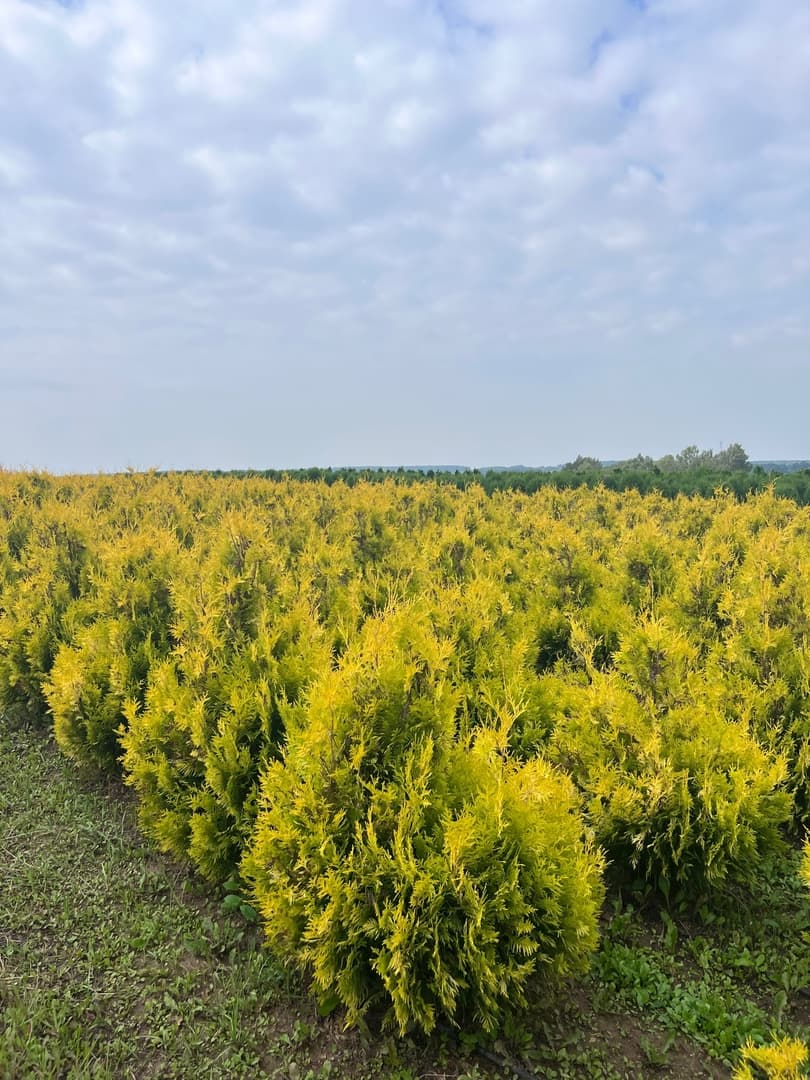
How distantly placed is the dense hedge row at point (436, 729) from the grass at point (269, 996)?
0.22 metres

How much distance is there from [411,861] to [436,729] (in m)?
0.62

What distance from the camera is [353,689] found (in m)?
2.94

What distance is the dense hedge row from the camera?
2.68 m

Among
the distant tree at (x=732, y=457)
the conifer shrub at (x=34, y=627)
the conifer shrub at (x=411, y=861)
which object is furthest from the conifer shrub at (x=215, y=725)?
the distant tree at (x=732, y=457)

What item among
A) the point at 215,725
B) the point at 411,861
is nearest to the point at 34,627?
the point at 215,725

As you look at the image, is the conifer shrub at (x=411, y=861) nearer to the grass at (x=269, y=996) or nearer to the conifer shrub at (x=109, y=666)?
the grass at (x=269, y=996)

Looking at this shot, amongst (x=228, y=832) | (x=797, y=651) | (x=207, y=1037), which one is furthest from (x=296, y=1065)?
(x=797, y=651)

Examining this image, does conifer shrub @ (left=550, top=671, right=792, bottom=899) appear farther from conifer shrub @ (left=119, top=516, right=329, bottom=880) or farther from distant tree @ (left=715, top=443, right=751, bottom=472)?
distant tree @ (left=715, top=443, right=751, bottom=472)

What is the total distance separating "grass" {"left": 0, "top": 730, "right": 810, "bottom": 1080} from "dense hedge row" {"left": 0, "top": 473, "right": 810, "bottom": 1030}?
8.6 inches

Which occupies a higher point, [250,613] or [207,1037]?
[250,613]

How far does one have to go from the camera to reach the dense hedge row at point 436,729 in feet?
8.79

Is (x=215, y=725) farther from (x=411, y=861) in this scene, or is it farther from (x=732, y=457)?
(x=732, y=457)

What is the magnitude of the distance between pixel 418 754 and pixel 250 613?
7.91 ft

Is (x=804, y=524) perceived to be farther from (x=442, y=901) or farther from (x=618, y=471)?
(x=618, y=471)
